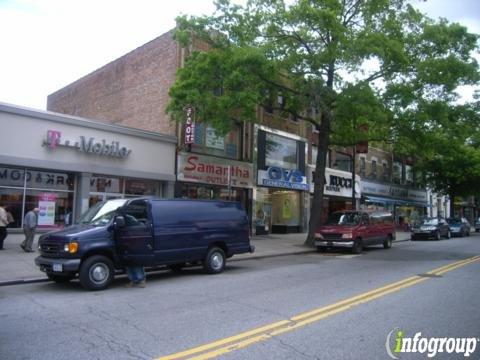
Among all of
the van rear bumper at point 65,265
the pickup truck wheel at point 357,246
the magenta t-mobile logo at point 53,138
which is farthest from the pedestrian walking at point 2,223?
the pickup truck wheel at point 357,246

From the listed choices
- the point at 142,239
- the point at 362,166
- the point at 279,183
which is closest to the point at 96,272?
the point at 142,239

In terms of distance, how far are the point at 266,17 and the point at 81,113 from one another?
17.3 m

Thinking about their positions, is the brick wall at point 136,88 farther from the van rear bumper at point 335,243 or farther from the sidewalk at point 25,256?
the van rear bumper at point 335,243

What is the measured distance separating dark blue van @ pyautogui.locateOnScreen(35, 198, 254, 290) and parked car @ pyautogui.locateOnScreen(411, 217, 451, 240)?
64.7ft

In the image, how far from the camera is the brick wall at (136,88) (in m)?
23.7

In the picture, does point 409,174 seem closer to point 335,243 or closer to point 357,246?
point 357,246

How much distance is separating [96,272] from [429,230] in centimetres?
2494

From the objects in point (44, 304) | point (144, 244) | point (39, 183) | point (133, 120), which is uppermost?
point (133, 120)

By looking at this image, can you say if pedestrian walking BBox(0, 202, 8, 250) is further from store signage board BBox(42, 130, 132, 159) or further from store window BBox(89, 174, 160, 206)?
store window BBox(89, 174, 160, 206)

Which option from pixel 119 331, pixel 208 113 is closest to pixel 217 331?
pixel 119 331

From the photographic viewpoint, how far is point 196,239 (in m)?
12.0

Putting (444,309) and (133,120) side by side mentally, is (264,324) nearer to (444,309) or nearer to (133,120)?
(444,309)

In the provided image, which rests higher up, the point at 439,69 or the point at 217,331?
the point at 439,69

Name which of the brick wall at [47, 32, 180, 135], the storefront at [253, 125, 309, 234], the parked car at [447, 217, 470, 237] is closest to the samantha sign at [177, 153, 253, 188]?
the storefront at [253, 125, 309, 234]
